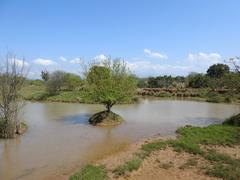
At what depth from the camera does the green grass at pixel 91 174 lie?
8555mm

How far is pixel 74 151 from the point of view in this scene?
12812mm

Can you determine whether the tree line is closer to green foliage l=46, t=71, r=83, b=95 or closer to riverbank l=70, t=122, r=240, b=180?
green foliage l=46, t=71, r=83, b=95

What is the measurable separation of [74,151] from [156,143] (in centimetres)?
373

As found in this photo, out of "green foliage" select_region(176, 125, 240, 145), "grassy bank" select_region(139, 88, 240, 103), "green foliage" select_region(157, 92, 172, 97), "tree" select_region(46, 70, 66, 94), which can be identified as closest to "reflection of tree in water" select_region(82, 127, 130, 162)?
"green foliage" select_region(176, 125, 240, 145)

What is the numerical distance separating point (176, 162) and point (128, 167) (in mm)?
1859

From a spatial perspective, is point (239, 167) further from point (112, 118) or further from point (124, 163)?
point (112, 118)

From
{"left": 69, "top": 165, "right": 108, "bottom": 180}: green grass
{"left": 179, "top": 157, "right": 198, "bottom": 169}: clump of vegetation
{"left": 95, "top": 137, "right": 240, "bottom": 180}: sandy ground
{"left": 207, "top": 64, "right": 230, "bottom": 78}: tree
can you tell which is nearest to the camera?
{"left": 69, "top": 165, "right": 108, "bottom": 180}: green grass

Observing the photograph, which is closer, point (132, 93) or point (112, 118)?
point (112, 118)

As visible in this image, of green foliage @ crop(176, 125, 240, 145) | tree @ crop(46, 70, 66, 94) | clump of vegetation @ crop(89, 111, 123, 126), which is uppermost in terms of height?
tree @ crop(46, 70, 66, 94)

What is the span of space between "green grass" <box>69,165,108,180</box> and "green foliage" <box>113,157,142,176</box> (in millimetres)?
421

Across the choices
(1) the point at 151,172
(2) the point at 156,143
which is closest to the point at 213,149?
(2) the point at 156,143

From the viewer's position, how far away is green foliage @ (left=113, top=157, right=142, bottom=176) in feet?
29.7

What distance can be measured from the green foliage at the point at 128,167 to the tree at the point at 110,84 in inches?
437

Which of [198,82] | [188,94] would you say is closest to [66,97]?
[188,94]
